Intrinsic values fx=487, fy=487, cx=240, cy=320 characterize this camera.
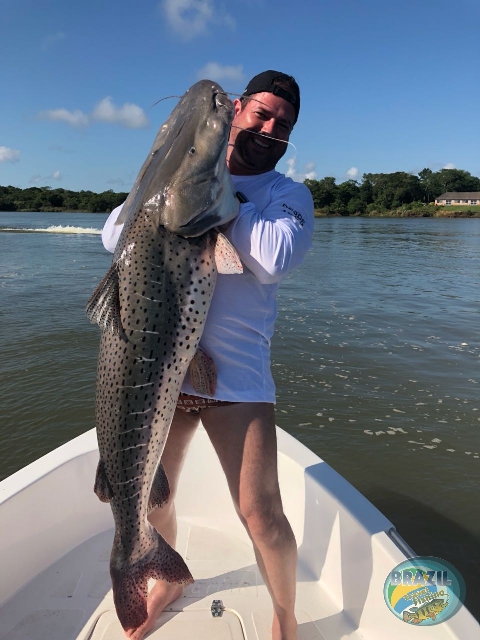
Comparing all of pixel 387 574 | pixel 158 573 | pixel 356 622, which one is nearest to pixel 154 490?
pixel 158 573

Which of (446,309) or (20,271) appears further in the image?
(20,271)

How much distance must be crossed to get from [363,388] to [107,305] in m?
6.05

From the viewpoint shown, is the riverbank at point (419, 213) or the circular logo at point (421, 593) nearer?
the circular logo at point (421, 593)

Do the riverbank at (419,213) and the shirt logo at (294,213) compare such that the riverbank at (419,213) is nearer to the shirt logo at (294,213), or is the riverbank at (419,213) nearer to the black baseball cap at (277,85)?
the black baseball cap at (277,85)

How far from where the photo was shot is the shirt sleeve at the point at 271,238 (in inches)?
79.1

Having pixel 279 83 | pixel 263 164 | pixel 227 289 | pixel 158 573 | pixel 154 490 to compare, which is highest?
pixel 279 83

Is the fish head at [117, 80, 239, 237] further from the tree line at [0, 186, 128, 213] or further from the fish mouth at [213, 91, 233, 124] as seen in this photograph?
the tree line at [0, 186, 128, 213]

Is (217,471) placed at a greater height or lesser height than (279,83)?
lesser

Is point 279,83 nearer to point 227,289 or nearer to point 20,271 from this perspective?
point 227,289

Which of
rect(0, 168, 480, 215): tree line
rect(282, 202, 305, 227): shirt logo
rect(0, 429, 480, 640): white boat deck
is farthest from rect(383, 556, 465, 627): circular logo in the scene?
rect(0, 168, 480, 215): tree line

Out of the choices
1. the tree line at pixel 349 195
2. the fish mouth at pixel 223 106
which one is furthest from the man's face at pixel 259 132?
the tree line at pixel 349 195

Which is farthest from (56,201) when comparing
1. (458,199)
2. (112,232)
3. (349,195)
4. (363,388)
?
(112,232)

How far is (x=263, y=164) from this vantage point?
8.21 feet

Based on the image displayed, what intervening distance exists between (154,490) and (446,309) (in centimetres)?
1197
